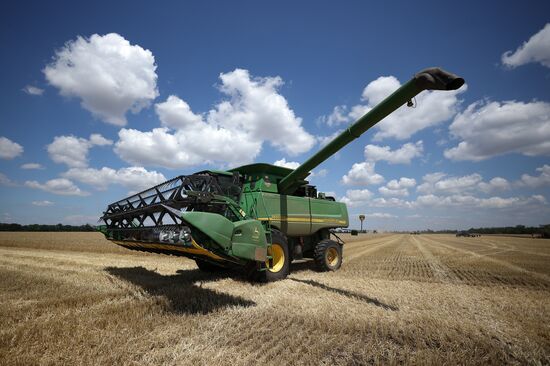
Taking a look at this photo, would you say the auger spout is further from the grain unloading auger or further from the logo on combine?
the logo on combine

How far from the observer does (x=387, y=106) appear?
521cm

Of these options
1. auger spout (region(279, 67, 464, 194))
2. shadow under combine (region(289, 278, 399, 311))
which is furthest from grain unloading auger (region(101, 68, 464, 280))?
shadow under combine (region(289, 278, 399, 311))

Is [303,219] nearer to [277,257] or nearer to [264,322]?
[277,257]

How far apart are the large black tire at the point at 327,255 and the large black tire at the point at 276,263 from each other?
1889mm

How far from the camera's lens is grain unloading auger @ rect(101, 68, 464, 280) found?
4.69 metres

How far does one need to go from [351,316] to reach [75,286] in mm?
5348

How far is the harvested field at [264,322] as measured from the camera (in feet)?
10.3

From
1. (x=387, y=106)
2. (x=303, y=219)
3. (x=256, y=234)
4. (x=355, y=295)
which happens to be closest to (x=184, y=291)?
(x=256, y=234)

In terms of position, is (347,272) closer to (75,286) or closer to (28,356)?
(75,286)

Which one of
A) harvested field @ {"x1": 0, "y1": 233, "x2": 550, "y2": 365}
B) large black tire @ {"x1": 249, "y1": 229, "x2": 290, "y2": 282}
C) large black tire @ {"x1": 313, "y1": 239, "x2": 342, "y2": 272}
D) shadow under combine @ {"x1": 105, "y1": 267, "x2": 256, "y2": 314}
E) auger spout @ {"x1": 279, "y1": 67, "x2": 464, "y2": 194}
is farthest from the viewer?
large black tire @ {"x1": 313, "y1": 239, "x2": 342, "y2": 272}

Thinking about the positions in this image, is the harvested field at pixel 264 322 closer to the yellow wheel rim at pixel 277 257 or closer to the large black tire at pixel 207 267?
the yellow wheel rim at pixel 277 257

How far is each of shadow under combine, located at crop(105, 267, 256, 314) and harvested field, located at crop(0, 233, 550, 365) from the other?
0.02m

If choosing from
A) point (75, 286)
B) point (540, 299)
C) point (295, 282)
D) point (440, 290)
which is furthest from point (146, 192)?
point (540, 299)

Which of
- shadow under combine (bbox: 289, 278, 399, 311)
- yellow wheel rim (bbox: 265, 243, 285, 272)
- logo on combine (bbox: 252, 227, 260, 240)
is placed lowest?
shadow under combine (bbox: 289, 278, 399, 311)
